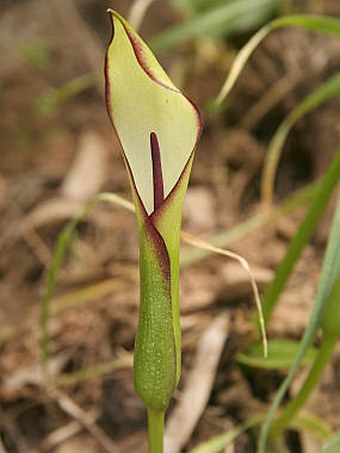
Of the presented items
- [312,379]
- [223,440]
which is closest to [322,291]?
[312,379]

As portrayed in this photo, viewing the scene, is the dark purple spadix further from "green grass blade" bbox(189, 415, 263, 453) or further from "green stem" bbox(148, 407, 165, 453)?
"green grass blade" bbox(189, 415, 263, 453)

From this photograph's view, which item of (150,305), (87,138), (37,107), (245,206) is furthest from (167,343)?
(37,107)

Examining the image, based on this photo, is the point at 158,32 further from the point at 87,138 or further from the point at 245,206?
the point at 245,206

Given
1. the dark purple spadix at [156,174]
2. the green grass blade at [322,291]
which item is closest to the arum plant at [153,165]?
the dark purple spadix at [156,174]

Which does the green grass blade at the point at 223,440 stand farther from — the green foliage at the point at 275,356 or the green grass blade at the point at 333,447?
the green grass blade at the point at 333,447

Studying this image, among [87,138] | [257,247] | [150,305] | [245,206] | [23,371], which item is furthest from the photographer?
[87,138]

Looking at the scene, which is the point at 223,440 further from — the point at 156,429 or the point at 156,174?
the point at 156,174

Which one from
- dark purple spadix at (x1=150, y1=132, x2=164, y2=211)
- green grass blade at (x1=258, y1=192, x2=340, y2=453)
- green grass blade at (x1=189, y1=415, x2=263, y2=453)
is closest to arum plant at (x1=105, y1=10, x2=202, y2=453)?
dark purple spadix at (x1=150, y1=132, x2=164, y2=211)
